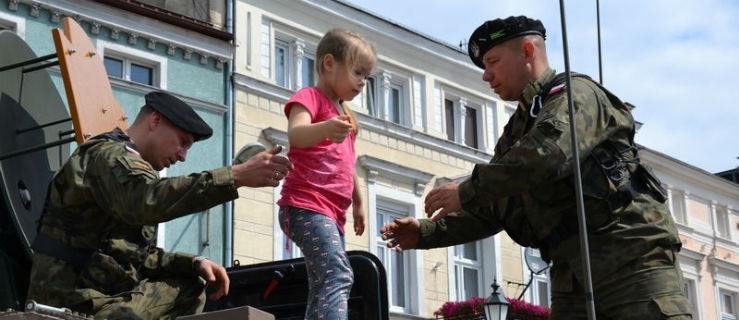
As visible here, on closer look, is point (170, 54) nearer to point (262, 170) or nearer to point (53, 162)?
point (53, 162)

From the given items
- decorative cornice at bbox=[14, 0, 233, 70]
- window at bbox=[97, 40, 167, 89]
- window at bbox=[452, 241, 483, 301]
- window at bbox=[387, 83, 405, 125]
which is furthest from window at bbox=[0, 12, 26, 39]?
window at bbox=[452, 241, 483, 301]

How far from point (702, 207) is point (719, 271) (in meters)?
1.68

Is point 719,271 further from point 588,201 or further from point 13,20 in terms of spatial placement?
point 588,201

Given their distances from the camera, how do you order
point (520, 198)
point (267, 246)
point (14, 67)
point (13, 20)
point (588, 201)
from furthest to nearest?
1. point (267, 246)
2. point (13, 20)
3. point (14, 67)
4. point (520, 198)
5. point (588, 201)

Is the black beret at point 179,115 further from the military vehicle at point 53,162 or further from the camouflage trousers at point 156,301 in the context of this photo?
the camouflage trousers at point 156,301

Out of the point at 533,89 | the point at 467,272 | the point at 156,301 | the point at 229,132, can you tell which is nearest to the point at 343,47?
the point at 533,89

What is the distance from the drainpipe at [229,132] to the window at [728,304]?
55.5 ft

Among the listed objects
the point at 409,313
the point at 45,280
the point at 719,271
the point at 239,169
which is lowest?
the point at 45,280

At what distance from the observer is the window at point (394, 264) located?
24.2m

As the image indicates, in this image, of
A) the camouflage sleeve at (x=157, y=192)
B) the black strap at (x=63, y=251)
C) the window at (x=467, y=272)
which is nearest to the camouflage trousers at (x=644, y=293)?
the camouflage sleeve at (x=157, y=192)

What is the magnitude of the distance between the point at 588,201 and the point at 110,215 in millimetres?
1981

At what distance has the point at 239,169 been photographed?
205 inches

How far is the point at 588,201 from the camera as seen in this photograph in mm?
5074

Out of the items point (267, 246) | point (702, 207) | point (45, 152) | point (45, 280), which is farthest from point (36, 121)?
point (702, 207)
